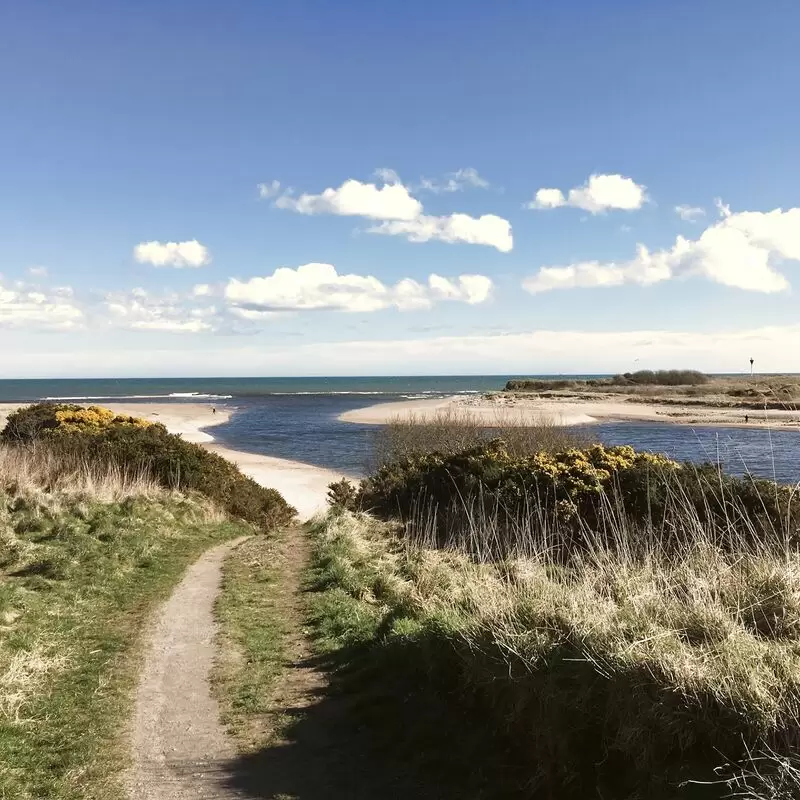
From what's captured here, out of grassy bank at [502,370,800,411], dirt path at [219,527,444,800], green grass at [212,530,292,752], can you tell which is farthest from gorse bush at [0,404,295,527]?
grassy bank at [502,370,800,411]

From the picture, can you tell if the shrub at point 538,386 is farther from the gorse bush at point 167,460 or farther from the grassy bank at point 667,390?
the gorse bush at point 167,460

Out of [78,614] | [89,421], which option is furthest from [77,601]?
[89,421]

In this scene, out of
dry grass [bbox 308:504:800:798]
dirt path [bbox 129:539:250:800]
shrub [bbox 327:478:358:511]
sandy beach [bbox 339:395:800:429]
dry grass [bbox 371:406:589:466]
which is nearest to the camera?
dry grass [bbox 308:504:800:798]

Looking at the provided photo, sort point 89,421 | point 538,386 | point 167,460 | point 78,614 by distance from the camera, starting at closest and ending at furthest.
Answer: point 78,614
point 167,460
point 89,421
point 538,386

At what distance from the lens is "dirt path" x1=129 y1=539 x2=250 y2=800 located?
5047 mm

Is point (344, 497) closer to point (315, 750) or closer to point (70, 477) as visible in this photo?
point (70, 477)

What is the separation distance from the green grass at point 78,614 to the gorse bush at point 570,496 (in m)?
4.76

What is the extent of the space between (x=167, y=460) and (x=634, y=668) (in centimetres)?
1511

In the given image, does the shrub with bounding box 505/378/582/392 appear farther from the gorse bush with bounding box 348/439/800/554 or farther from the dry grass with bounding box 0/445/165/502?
the dry grass with bounding box 0/445/165/502

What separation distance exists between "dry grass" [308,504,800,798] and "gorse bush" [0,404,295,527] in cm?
1064

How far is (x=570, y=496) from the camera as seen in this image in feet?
44.9

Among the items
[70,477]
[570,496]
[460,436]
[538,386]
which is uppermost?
[538,386]

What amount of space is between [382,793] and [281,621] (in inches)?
168

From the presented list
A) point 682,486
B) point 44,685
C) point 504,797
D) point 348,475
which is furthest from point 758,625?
point 348,475
